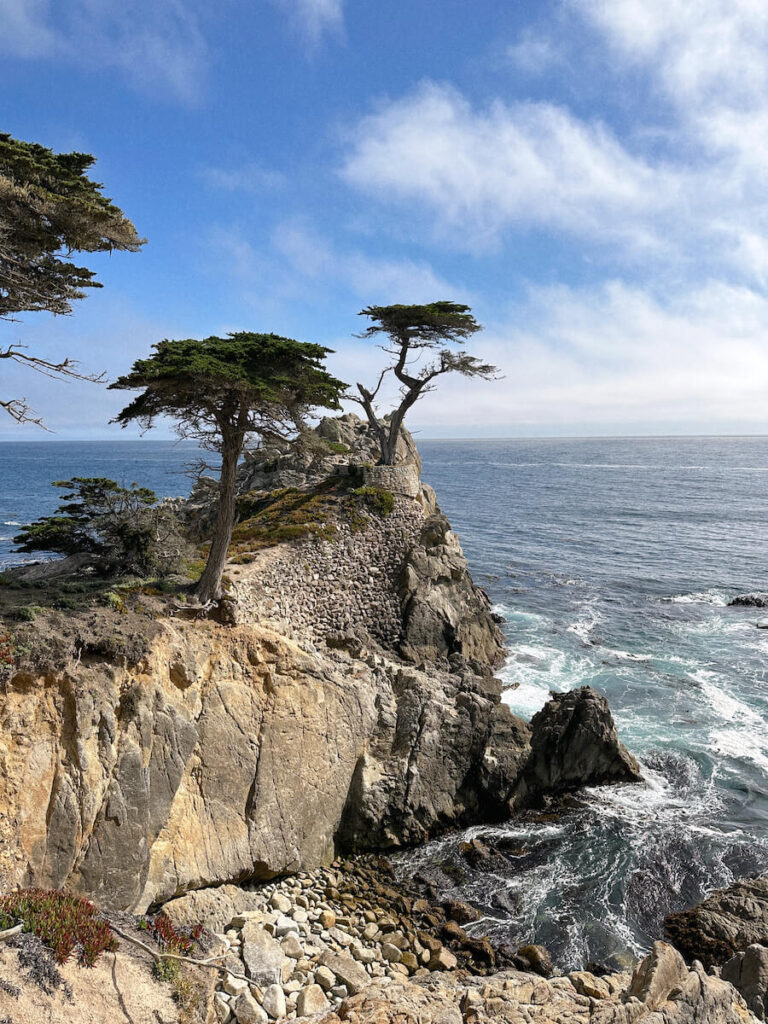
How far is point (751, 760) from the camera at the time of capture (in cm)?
2236

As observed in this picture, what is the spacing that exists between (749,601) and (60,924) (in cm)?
4288

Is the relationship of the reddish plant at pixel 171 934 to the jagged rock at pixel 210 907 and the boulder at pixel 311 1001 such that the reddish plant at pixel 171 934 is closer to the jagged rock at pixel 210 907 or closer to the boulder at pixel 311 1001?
the jagged rock at pixel 210 907

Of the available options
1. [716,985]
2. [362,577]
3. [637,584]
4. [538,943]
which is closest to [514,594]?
[637,584]

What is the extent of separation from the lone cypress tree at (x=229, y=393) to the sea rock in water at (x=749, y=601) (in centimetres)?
3420

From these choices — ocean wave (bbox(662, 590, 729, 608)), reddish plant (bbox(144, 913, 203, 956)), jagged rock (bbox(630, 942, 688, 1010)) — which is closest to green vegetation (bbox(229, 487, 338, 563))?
reddish plant (bbox(144, 913, 203, 956))

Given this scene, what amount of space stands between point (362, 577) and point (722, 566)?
A: 38.0 m

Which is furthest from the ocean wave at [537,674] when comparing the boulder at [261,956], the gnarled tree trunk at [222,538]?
the boulder at [261,956]

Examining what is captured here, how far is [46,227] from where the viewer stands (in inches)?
535

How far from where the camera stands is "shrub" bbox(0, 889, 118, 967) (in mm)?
9148

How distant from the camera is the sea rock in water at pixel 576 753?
20344 mm

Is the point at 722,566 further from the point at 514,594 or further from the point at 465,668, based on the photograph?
the point at 465,668

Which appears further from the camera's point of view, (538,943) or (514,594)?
(514,594)

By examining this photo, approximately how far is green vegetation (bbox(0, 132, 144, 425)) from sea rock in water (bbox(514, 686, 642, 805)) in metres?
18.8

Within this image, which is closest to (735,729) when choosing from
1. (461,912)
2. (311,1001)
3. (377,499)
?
(461,912)
